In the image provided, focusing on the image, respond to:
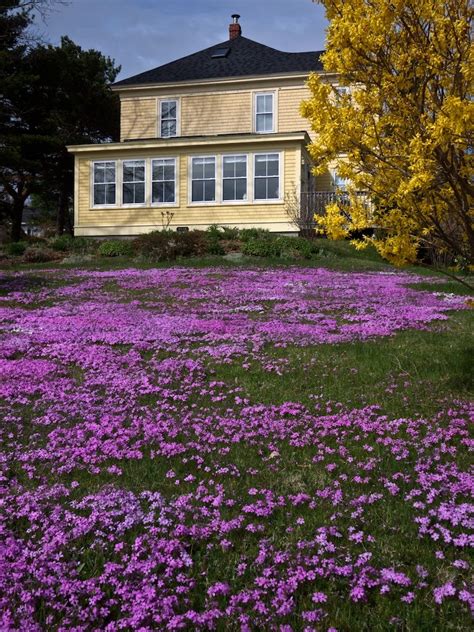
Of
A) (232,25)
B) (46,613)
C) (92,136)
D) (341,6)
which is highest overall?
(232,25)

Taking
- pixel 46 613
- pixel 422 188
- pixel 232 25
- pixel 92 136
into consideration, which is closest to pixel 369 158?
pixel 422 188

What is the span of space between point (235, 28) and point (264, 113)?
30.9ft

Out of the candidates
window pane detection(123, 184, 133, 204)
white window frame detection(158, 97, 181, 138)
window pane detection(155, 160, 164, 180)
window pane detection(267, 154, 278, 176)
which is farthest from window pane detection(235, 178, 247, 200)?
white window frame detection(158, 97, 181, 138)

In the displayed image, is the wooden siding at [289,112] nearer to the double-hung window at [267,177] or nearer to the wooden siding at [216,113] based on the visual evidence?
the wooden siding at [216,113]

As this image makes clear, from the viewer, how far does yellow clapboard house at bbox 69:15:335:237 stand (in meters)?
25.4

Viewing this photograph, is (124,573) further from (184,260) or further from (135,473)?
(184,260)

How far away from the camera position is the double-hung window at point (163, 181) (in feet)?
87.4

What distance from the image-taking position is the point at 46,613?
2688 mm

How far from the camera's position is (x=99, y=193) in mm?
27531

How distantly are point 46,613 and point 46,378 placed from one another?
13.2 ft

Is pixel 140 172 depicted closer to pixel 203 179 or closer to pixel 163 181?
pixel 163 181

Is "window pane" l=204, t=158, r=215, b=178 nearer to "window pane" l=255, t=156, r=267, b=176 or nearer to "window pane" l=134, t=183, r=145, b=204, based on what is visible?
"window pane" l=255, t=156, r=267, b=176

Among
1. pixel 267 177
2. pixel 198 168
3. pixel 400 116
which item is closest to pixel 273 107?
pixel 267 177

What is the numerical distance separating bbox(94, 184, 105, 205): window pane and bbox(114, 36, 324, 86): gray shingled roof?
23.6ft
